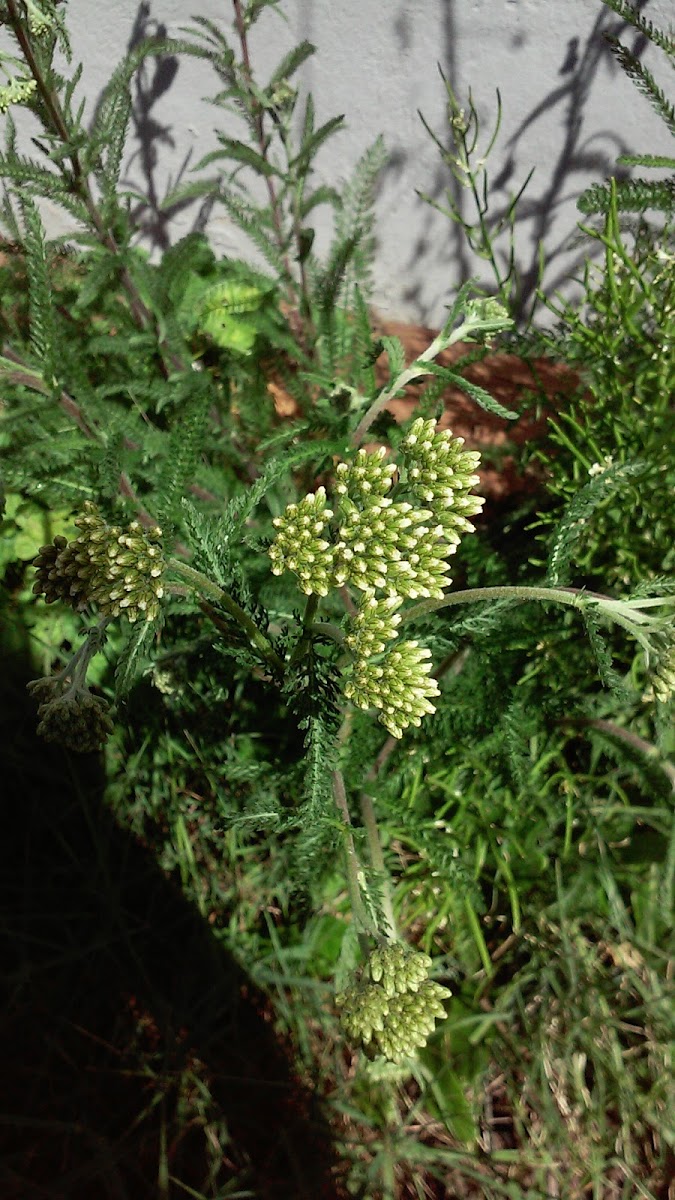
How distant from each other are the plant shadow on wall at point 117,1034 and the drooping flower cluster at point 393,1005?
116 centimetres

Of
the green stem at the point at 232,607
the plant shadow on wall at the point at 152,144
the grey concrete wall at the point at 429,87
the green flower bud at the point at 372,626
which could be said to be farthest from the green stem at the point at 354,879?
the grey concrete wall at the point at 429,87

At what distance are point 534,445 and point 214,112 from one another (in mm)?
1650

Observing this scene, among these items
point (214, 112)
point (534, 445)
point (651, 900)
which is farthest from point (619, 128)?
point (651, 900)

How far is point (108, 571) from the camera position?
1.24 metres

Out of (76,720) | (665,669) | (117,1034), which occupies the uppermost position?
(665,669)

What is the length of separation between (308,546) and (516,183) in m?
2.06

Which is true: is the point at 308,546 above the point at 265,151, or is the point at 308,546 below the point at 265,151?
below

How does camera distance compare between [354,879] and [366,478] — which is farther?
[354,879]

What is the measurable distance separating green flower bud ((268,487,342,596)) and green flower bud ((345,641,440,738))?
6.0 inches

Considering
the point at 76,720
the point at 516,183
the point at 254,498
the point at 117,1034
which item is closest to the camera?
the point at 76,720

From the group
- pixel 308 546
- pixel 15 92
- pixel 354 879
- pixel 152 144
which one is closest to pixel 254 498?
pixel 308 546

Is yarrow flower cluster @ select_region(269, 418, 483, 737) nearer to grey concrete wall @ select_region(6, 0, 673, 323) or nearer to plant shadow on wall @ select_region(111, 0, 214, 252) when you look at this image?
plant shadow on wall @ select_region(111, 0, 214, 252)

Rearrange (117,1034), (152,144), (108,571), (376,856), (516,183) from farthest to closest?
(152,144) → (516,183) → (117,1034) → (376,856) → (108,571)

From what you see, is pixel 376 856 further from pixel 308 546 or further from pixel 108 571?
pixel 108 571
